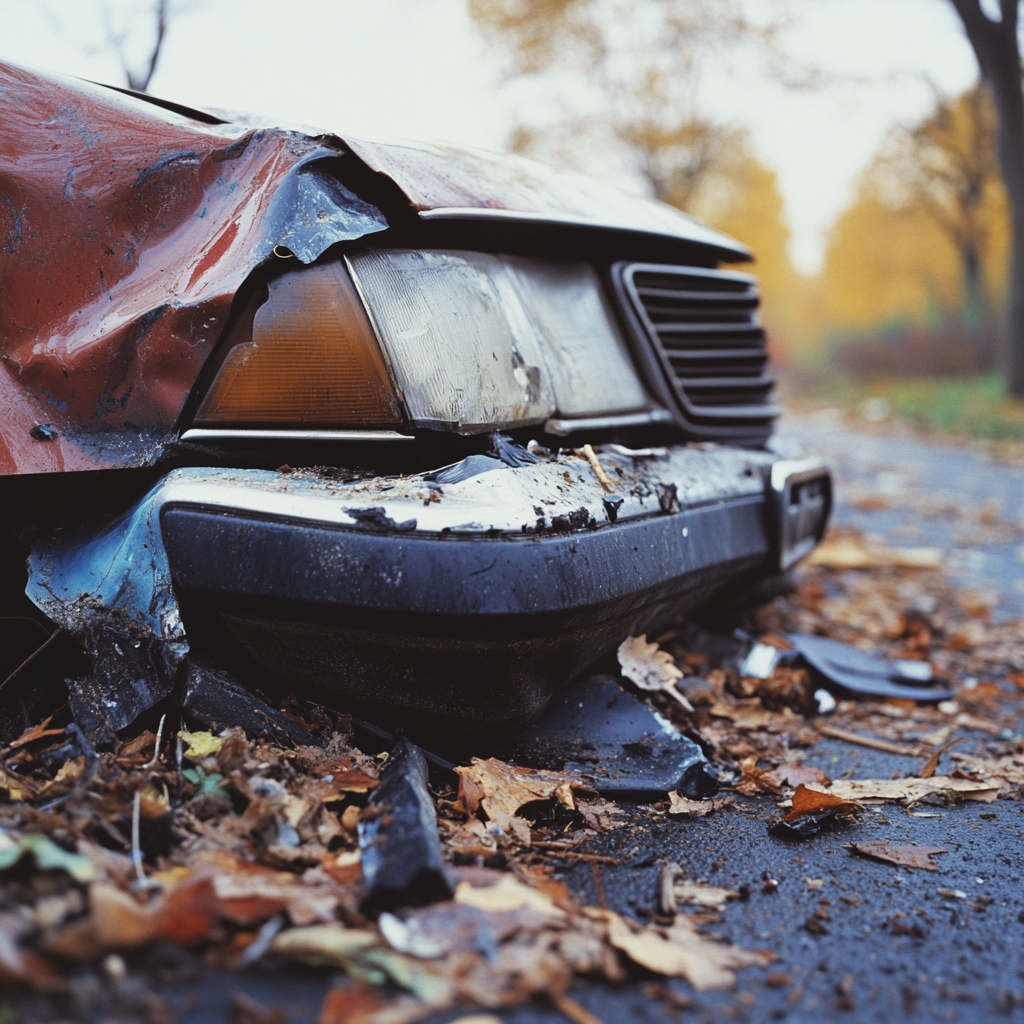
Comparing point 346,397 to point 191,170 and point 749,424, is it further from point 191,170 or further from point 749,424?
point 749,424

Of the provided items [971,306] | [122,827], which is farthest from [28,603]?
[971,306]

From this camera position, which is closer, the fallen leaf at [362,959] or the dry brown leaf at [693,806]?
the fallen leaf at [362,959]

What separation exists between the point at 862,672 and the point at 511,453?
1.81m

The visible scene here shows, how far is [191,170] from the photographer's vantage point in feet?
6.33

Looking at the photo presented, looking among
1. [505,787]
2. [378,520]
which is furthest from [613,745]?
[378,520]

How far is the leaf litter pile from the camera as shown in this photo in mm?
1195

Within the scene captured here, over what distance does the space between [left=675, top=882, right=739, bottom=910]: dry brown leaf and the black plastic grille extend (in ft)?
4.44

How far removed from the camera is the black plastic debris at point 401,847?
138 cm

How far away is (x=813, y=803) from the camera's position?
6.41 feet

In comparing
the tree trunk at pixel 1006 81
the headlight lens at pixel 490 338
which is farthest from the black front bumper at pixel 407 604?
the tree trunk at pixel 1006 81

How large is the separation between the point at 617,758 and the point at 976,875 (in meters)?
0.71

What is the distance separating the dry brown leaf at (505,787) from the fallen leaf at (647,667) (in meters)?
0.37

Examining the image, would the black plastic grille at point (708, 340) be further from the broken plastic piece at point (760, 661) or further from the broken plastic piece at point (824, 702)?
the broken plastic piece at point (824, 702)

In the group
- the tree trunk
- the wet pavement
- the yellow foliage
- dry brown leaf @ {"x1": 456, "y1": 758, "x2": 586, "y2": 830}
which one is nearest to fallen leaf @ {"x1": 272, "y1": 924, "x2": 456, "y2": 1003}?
dry brown leaf @ {"x1": 456, "y1": 758, "x2": 586, "y2": 830}
